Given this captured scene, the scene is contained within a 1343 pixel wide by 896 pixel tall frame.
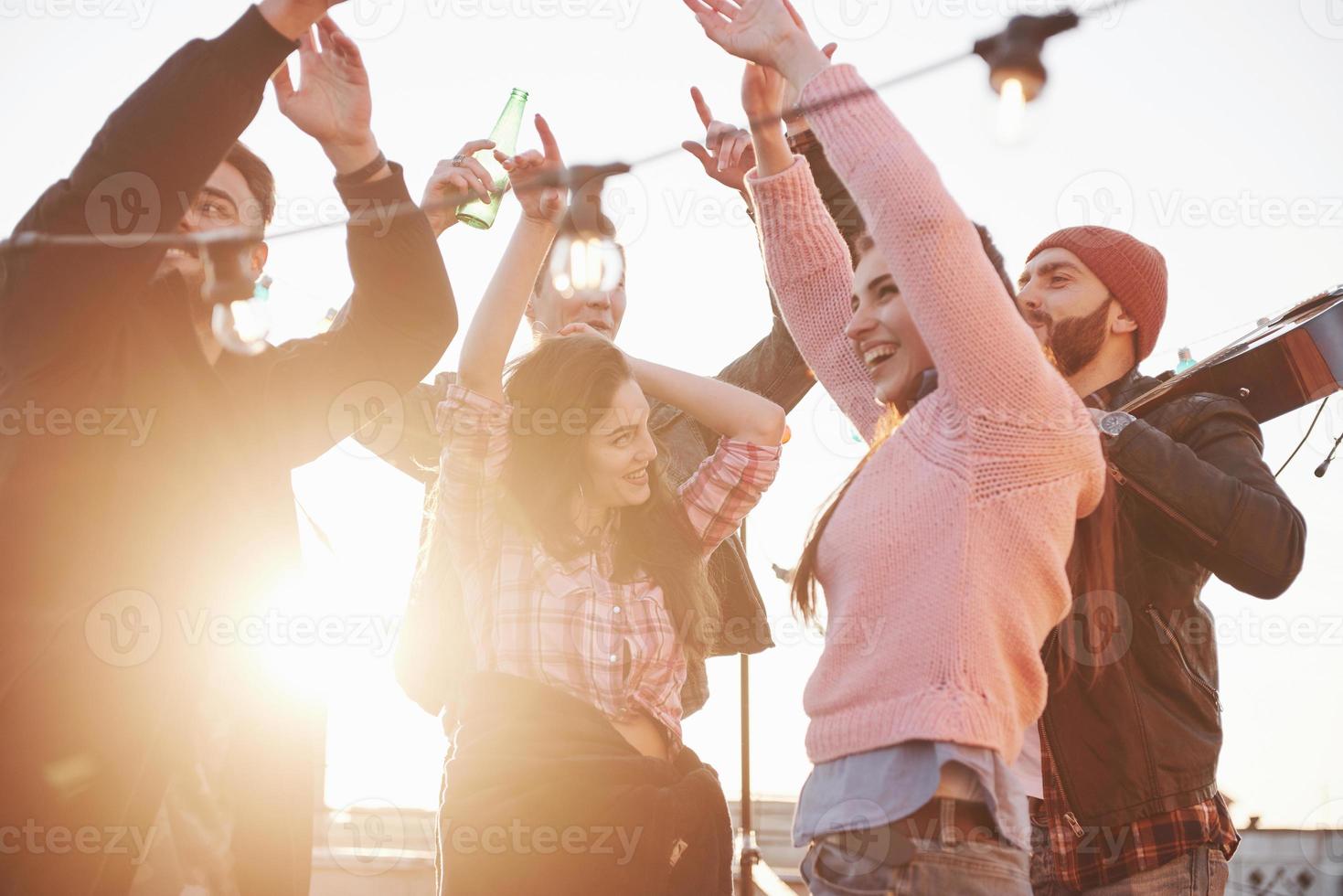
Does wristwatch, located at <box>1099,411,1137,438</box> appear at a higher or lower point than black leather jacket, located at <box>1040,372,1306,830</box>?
higher

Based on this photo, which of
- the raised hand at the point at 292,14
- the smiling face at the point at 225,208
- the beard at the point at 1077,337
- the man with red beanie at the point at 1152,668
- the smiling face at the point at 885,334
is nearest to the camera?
the raised hand at the point at 292,14

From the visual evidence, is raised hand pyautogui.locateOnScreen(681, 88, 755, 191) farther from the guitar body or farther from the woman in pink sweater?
the guitar body

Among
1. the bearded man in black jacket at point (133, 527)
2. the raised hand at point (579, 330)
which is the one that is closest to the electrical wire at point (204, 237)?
the bearded man in black jacket at point (133, 527)

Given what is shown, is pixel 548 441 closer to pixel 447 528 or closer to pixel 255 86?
pixel 447 528

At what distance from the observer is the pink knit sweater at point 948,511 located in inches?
54.2

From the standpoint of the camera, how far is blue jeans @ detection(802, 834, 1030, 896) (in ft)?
4.30

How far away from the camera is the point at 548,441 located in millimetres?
2271

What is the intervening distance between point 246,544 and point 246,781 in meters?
0.29

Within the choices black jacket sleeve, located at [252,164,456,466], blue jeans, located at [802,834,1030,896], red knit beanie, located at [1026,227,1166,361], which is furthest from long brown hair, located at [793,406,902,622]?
red knit beanie, located at [1026,227,1166,361]

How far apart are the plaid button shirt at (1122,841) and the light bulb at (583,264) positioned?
4.84ft

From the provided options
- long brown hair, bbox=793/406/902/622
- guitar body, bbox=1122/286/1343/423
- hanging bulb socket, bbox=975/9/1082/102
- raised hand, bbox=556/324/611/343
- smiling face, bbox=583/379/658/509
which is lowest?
long brown hair, bbox=793/406/902/622

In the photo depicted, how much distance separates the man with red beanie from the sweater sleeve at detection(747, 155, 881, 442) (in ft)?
0.97

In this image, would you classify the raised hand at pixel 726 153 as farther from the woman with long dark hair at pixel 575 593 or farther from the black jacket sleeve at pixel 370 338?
the black jacket sleeve at pixel 370 338

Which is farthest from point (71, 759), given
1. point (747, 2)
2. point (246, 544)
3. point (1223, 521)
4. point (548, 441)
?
point (1223, 521)
